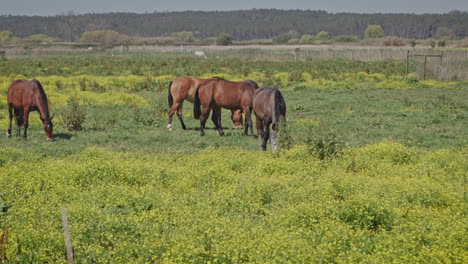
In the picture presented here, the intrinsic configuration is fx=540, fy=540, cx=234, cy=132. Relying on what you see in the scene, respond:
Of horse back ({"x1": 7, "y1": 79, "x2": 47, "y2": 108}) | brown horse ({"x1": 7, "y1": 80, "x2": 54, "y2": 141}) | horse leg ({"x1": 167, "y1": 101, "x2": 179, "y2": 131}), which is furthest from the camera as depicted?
horse leg ({"x1": 167, "y1": 101, "x2": 179, "y2": 131})

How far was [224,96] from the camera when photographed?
1591 cm

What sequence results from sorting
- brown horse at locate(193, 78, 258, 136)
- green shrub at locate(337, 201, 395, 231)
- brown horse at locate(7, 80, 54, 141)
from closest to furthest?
green shrub at locate(337, 201, 395, 231) → brown horse at locate(7, 80, 54, 141) → brown horse at locate(193, 78, 258, 136)

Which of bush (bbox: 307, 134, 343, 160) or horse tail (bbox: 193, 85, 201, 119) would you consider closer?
bush (bbox: 307, 134, 343, 160)

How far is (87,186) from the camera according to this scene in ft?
33.2

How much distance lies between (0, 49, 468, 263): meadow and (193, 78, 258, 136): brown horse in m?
0.55

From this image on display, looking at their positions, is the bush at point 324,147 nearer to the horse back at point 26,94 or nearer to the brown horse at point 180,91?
the brown horse at point 180,91

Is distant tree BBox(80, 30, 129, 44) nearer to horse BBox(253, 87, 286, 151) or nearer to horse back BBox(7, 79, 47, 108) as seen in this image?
horse back BBox(7, 79, 47, 108)

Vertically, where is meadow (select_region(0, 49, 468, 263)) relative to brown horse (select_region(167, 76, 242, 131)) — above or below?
below

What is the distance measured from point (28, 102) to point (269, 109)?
22.1ft

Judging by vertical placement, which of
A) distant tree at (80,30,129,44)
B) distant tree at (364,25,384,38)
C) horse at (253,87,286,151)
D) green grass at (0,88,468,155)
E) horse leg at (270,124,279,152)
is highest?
distant tree at (364,25,384,38)

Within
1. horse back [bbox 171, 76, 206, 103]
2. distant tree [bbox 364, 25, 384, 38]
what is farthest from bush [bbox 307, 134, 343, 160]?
distant tree [bbox 364, 25, 384, 38]

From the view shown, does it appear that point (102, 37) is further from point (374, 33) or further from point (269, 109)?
point (269, 109)

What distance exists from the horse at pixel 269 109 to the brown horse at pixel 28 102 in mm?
5626

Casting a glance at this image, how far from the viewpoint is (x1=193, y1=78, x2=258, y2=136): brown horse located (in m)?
15.7
